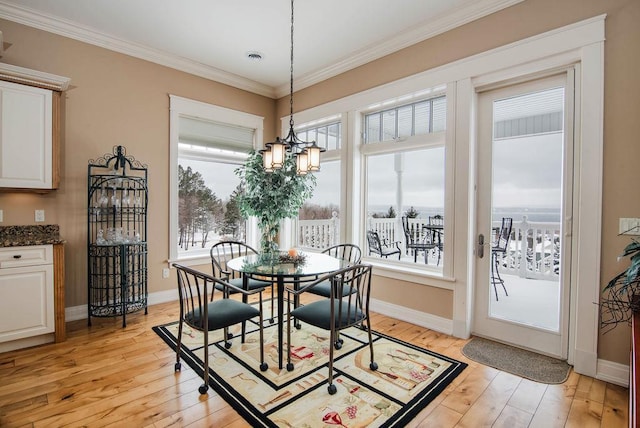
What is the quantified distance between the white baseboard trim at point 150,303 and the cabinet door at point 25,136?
1.40 m

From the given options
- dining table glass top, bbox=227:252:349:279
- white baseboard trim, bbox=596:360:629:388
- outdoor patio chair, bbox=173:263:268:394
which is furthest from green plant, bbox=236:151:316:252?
white baseboard trim, bbox=596:360:629:388

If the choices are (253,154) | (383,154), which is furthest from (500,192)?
(253,154)

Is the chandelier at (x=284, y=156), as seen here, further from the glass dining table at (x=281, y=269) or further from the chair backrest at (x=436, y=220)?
the chair backrest at (x=436, y=220)

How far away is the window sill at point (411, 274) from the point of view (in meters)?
3.24

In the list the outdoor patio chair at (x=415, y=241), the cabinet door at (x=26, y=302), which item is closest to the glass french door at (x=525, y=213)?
the outdoor patio chair at (x=415, y=241)

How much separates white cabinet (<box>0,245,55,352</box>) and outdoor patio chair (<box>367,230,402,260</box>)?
11.2 ft

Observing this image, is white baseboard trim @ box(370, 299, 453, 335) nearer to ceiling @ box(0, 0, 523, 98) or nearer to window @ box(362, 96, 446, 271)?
window @ box(362, 96, 446, 271)

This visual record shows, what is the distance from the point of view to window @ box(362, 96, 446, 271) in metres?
3.52

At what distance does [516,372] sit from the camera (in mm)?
2480

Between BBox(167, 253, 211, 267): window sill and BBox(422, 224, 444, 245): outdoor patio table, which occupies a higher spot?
BBox(422, 224, 444, 245): outdoor patio table

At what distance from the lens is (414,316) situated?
349cm

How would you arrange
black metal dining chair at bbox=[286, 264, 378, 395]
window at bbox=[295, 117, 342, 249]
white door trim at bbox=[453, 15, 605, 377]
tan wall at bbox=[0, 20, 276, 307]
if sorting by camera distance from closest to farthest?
black metal dining chair at bbox=[286, 264, 378, 395]
white door trim at bbox=[453, 15, 605, 377]
tan wall at bbox=[0, 20, 276, 307]
window at bbox=[295, 117, 342, 249]

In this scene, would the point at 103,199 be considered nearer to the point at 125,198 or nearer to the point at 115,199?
the point at 115,199

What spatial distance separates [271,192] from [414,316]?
235 cm
